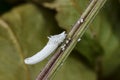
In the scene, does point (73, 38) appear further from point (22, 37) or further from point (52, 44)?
point (22, 37)

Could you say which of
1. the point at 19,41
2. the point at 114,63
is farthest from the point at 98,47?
the point at 19,41

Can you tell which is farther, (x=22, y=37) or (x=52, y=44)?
(x=22, y=37)

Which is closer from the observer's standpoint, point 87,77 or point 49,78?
point 49,78

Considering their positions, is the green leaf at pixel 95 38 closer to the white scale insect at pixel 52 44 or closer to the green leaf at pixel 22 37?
the green leaf at pixel 22 37

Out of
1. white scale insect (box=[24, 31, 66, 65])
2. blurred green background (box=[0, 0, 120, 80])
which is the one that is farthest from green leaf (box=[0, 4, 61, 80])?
white scale insect (box=[24, 31, 66, 65])

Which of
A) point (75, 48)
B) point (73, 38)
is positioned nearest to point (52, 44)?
point (73, 38)

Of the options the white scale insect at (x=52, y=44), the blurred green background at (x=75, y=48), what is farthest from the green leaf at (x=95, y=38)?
the white scale insect at (x=52, y=44)

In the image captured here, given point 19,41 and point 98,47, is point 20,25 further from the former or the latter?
point 98,47

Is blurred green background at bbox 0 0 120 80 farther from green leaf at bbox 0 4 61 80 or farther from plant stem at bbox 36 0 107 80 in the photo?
plant stem at bbox 36 0 107 80
